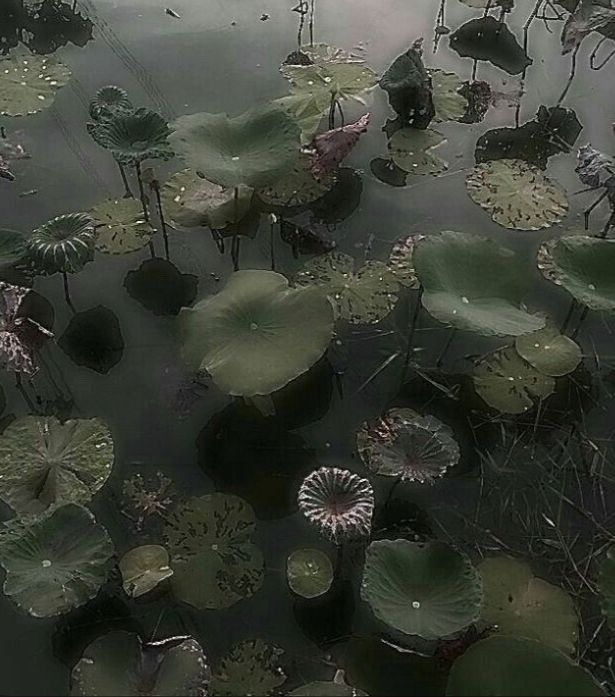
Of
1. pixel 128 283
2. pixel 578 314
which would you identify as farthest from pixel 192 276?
pixel 578 314

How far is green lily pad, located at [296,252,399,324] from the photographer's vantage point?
7.73 feet

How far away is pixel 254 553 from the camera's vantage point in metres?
1.92

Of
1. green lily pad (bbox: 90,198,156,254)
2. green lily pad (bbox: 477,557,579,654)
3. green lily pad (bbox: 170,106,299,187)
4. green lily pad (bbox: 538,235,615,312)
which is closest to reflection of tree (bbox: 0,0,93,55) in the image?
green lily pad (bbox: 90,198,156,254)

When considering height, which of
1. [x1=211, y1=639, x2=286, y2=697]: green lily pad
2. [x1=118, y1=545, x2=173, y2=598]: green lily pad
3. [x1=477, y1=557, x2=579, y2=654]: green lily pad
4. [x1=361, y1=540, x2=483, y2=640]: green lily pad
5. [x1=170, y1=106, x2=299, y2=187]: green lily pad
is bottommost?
[x1=211, y1=639, x2=286, y2=697]: green lily pad

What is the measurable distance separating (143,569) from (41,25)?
2.43 meters

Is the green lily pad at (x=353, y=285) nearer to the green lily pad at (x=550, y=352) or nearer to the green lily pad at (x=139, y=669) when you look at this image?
the green lily pad at (x=550, y=352)

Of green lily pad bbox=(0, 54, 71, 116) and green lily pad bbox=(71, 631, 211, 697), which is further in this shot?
green lily pad bbox=(0, 54, 71, 116)

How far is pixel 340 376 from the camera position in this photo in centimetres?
232

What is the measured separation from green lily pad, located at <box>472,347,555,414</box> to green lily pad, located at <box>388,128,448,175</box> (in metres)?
0.82

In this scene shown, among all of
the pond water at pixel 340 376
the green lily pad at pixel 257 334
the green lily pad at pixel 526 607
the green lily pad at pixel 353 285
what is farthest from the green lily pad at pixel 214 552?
the green lily pad at pixel 353 285

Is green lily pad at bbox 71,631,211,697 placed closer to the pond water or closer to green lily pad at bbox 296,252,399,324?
the pond water

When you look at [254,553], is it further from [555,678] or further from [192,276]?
[192,276]

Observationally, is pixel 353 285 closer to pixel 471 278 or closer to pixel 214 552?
pixel 471 278

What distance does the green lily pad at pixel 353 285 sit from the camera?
7.73 ft
